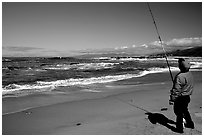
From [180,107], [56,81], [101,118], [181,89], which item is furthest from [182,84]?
[56,81]

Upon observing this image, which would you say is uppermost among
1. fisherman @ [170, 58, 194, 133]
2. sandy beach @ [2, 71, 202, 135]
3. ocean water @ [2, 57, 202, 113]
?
fisherman @ [170, 58, 194, 133]

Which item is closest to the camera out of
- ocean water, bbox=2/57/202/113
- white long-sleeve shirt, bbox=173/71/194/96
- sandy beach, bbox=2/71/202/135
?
white long-sleeve shirt, bbox=173/71/194/96

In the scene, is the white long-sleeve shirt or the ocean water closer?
the white long-sleeve shirt

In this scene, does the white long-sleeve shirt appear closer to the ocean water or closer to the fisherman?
the fisherman

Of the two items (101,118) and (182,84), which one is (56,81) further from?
(182,84)

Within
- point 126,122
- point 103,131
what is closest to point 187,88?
point 126,122

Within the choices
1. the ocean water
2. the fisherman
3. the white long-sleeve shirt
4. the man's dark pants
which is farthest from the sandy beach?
the ocean water

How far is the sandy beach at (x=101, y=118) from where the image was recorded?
4.81 metres

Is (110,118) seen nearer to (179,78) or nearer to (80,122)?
(80,122)

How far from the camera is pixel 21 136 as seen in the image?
15.3ft

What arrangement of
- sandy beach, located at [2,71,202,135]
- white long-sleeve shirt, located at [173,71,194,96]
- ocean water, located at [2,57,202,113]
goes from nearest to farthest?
white long-sleeve shirt, located at [173,71,194,96] < sandy beach, located at [2,71,202,135] < ocean water, located at [2,57,202,113]

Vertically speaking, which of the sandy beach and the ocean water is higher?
the ocean water

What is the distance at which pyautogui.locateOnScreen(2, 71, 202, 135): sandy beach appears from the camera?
189 inches

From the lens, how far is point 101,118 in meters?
5.76
